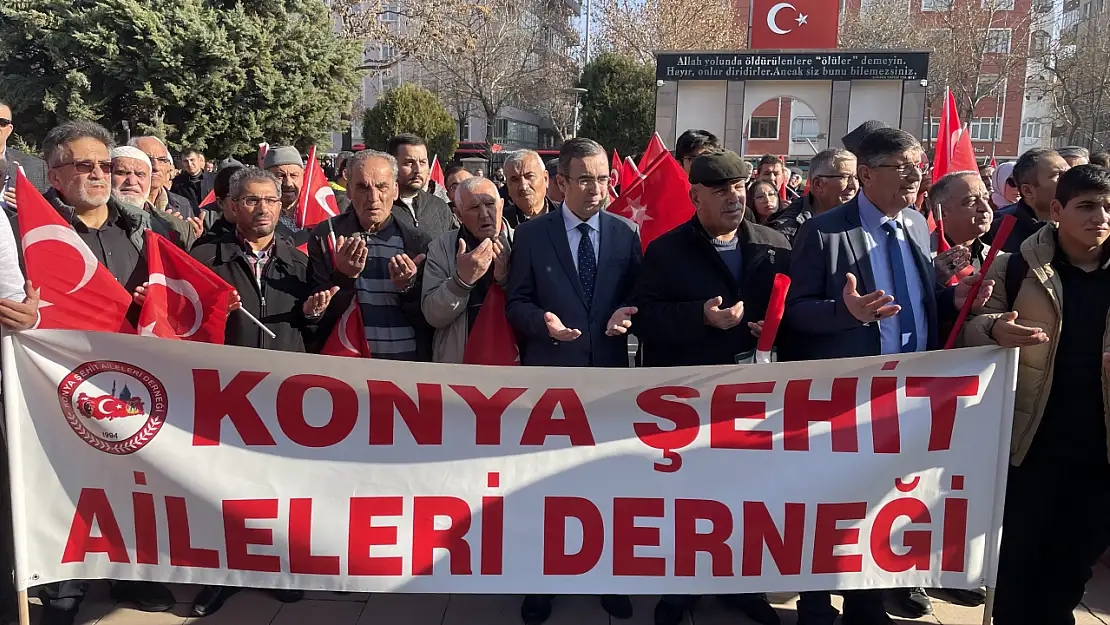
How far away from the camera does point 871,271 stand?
310 centimetres

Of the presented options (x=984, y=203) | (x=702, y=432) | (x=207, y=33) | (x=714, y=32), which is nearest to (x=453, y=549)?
(x=702, y=432)

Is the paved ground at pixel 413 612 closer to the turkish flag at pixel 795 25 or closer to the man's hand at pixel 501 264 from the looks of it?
the man's hand at pixel 501 264

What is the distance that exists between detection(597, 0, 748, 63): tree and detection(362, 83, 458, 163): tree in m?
11.0

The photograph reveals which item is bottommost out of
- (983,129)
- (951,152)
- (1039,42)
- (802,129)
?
(951,152)

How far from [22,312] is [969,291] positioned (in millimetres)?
3478

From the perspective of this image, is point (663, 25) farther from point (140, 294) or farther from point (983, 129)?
point (140, 294)

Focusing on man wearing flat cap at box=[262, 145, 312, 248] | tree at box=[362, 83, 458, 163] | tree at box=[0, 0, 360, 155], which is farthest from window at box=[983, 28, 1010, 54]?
man wearing flat cap at box=[262, 145, 312, 248]

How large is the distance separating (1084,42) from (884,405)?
41948mm

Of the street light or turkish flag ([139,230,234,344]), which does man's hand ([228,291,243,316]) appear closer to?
turkish flag ([139,230,234,344])

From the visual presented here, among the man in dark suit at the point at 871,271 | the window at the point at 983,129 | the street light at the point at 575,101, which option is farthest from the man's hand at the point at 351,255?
the window at the point at 983,129

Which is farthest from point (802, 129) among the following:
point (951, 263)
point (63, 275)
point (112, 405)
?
point (112, 405)

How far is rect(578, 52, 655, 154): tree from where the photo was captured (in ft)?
124

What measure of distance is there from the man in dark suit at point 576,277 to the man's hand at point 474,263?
215 millimetres

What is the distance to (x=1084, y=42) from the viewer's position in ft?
119
